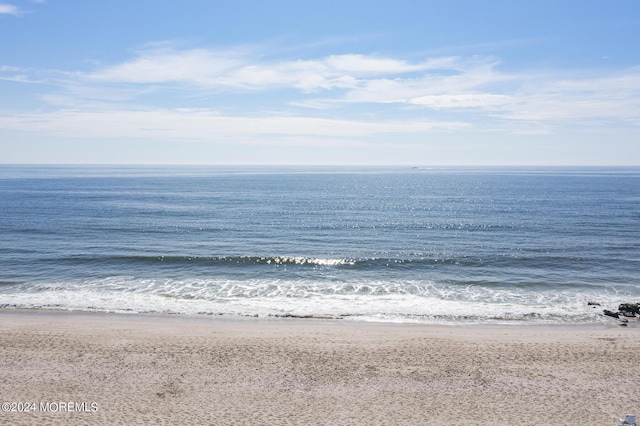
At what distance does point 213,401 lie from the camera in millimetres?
16562

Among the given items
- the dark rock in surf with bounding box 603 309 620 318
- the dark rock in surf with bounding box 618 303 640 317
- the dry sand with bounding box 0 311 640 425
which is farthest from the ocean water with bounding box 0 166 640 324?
the dry sand with bounding box 0 311 640 425

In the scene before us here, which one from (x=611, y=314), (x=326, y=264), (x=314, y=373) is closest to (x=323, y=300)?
(x=326, y=264)

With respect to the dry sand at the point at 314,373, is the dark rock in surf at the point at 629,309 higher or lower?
higher

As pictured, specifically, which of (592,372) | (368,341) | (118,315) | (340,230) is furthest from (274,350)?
(340,230)

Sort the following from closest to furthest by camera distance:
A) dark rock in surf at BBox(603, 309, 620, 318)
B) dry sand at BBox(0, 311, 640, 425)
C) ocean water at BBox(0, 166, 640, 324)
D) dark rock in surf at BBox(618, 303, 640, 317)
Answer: dry sand at BBox(0, 311, 640, 425) < dark rock in surf at BBox(603, 309, 620, 318) < dark rock in surf at BBox(618, 303, 640, 317) < ocean water at BBox(0, 166, 640, 324)

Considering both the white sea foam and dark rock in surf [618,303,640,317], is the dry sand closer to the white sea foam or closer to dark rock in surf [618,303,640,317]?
dark rock in surf [618,303,640,317]

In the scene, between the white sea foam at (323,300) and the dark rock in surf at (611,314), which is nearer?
the dark rock in surf at (611,314)

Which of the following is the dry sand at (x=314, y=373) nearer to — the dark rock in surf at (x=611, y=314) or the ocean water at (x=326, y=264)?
the dark rock in surf at (x=611, y=314)

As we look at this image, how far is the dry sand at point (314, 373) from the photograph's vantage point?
1577 centimetres

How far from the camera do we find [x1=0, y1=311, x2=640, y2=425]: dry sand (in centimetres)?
1577

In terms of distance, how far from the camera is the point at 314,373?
19203 millimetres

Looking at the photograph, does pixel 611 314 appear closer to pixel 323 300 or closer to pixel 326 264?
pixel 323 300

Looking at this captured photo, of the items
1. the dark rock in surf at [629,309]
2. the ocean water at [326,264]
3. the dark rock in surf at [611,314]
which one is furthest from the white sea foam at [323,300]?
the dark rock in surf at [629,309]

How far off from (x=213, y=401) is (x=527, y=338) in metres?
16.5
